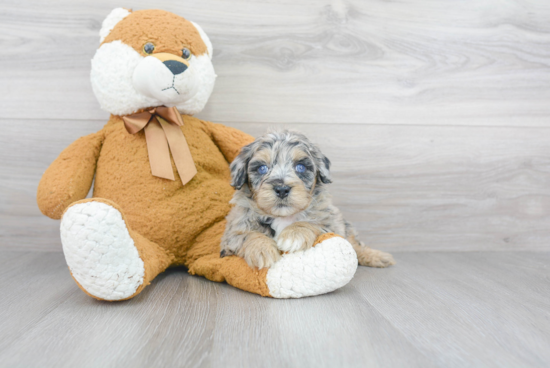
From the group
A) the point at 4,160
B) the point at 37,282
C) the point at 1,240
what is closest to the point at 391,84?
the point at 37,282

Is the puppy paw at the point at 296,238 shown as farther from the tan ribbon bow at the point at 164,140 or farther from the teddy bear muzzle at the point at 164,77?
the teddy bear muzzle at the point at 164,77

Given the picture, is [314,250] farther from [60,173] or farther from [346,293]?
[60,173]

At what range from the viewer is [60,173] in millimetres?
1501

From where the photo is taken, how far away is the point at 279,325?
1107 mm

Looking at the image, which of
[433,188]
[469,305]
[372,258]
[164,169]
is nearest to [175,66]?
[164,169]

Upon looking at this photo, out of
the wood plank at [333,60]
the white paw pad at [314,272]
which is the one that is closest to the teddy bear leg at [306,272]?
the white paw pad at [314,272]

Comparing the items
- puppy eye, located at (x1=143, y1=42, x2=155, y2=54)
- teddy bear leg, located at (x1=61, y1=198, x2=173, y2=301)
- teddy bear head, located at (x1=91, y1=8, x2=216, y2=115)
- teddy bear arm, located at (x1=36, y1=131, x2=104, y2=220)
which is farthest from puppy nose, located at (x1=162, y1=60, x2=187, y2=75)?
teddy bear leg, located at (x1=61, y1=198, x2=173, y2=301)

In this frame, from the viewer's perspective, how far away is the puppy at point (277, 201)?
1.36 metres

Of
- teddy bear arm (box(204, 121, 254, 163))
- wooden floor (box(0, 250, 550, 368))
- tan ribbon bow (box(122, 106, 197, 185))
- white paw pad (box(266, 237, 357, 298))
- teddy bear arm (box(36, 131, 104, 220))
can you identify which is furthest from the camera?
teddy bear arm (box(204, 121, 254, 163))

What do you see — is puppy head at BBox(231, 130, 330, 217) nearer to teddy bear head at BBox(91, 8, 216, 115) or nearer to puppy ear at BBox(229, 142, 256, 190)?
puppy ear at BBox(229, 142, 256, 190)

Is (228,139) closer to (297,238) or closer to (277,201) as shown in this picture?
(277,201)

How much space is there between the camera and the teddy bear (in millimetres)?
1330

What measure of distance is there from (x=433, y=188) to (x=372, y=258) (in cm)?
63

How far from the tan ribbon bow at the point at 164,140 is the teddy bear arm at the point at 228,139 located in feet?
Result: 0.64
